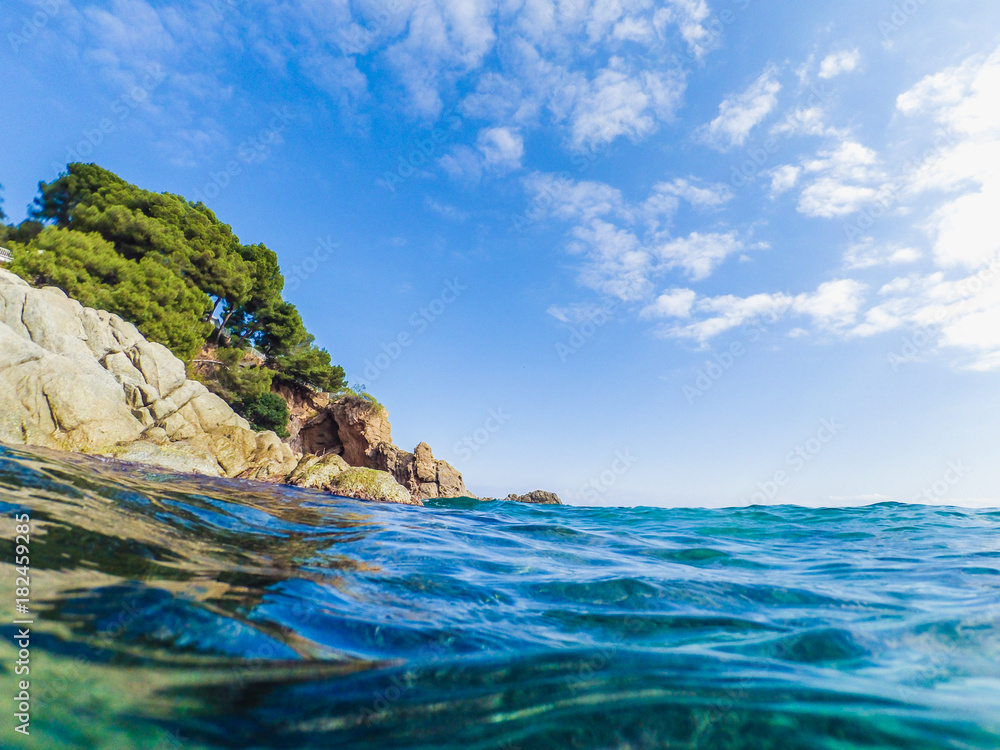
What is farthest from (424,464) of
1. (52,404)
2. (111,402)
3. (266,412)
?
(52,404)

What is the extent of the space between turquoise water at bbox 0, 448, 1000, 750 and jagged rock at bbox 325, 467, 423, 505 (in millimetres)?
9223

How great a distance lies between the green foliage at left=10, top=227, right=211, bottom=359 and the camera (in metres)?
22.1

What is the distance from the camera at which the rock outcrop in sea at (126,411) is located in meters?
13.8

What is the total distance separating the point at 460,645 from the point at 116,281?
30058mm

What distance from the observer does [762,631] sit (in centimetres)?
333

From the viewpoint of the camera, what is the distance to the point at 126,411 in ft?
53.6

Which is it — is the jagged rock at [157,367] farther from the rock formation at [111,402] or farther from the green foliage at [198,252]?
the green foliage at [198,252]

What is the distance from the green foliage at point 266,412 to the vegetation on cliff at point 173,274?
63 millimetres

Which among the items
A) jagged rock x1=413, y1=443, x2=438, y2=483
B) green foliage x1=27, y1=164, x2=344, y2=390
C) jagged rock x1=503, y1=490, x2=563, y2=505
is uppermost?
green foliage x1=27, y1=164, x2=344, y2=390

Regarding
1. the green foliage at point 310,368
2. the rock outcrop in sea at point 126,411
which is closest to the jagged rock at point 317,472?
the rock outcrop in sea at point 126,411

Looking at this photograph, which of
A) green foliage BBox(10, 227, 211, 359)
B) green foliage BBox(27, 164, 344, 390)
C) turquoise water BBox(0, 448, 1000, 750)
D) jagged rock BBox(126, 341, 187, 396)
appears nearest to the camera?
turquoise water BBox(0, 448, 1000, 750)

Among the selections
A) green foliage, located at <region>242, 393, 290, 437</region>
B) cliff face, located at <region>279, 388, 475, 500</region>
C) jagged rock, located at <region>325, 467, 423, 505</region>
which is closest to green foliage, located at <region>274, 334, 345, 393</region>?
cliff face, located at <region>279, 388, 475, 500</region>

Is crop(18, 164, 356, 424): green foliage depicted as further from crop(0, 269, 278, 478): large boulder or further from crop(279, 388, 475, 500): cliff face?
crop(0, 269, 278, 478): large boulder

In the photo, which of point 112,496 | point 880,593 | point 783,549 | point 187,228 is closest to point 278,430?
point 187,228
